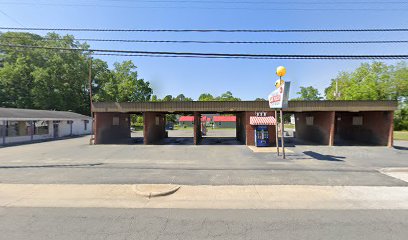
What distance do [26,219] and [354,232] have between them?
7.89 metres

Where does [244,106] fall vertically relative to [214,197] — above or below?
above

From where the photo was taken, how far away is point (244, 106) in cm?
2064

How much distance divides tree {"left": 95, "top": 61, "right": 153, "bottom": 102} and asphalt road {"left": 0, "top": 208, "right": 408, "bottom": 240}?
161 feet

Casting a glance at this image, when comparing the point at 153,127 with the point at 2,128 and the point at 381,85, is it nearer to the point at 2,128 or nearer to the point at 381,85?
the point at 2,128

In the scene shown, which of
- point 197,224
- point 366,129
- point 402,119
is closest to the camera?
point 197,224

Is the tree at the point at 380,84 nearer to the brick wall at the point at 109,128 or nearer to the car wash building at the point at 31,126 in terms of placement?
the brick wall at the point at 109,128

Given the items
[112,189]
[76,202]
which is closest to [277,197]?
[112,189]

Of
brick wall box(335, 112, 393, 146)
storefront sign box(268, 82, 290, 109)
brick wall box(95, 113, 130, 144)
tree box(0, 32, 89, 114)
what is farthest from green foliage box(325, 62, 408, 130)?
tree box(0, 32, 89, 114)

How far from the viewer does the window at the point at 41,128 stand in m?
27.0

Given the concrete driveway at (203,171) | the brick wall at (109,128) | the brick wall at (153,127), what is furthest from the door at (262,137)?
the brick wall at (109,128)

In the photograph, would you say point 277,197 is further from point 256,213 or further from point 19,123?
point 19,123

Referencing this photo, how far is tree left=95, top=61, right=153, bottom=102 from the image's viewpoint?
171 ft

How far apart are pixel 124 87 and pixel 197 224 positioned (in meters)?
56.8

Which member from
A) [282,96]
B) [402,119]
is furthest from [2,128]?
[402,119]
